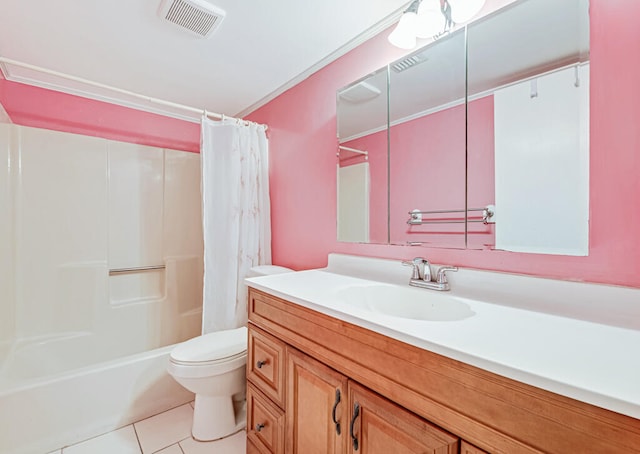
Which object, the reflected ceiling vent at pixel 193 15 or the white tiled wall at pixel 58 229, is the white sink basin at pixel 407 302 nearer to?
the reflected ceiling vent at pixel 193 15

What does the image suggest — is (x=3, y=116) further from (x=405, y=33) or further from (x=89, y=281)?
(x=405, y=33)

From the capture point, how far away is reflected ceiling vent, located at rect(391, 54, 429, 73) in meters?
1.28

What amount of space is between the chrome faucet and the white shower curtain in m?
1.23

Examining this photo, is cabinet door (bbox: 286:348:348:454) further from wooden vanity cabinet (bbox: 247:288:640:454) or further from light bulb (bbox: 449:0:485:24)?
light bulb (bbox: 449:0:485:24)

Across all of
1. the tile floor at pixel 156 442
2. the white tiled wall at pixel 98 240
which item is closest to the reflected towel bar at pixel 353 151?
the white tiled wall at pixel 98 240

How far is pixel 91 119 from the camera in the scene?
7.23 feet

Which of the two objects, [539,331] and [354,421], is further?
[354,421]

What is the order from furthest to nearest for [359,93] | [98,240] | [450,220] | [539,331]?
[98,240] < [359,93] < [450,220] < [539,331]

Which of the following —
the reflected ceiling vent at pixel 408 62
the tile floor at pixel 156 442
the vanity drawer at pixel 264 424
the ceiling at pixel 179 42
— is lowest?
the tile floor at pixel 156 442

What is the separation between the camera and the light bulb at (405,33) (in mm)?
1213

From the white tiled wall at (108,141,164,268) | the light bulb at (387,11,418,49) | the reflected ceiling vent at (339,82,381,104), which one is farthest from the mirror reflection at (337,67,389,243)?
the white tiled wall at (108,141,164,268)

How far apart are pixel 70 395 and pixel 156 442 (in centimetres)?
51

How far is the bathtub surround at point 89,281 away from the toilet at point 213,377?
1.20 ft

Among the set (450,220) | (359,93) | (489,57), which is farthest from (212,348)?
(489,57)
